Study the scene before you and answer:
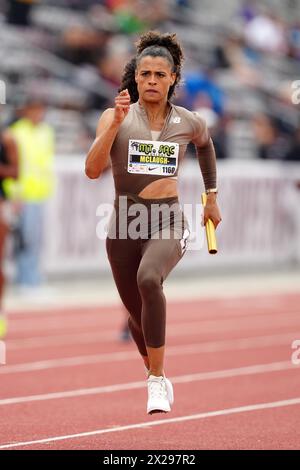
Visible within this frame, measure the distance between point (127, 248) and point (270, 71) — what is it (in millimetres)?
18524

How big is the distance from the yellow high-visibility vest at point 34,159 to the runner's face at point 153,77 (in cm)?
856

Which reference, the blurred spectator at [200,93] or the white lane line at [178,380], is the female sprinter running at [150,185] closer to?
the white lane line at [178,380]

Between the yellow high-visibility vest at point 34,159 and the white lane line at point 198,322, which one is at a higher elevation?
the yellow high-visibility vest at point 34,159

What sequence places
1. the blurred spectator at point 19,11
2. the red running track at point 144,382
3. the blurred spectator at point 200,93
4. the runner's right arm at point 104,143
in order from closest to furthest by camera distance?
the runner's right arm at point 104,143
the red running track at point 144,382
the blurred spectator at point 200,93
the blurred spectator at point 19,11

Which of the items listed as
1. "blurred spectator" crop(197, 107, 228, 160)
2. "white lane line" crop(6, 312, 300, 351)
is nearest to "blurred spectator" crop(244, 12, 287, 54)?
"blurred spectator" crop(197, 107, 228, 160)

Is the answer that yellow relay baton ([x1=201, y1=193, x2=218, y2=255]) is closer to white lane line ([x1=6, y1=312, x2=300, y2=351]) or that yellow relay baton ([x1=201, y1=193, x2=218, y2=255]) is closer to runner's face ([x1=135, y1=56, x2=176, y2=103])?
runner's face ([x1=135, y1=56, x2=176, y2=103])

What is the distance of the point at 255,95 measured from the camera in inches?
913

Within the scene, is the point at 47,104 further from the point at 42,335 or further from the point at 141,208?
the point at 141,208

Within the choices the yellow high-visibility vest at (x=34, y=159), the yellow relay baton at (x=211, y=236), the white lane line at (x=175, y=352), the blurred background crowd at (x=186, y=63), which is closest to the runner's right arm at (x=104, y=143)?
the yellow relay baton at (x=211, y=236)

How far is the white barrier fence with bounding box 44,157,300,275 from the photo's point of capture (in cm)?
1647

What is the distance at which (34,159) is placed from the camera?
15.4 m

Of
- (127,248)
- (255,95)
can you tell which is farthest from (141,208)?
(255,95)

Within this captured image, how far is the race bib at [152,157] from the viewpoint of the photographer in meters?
6.73

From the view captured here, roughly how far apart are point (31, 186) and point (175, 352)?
4.62m
